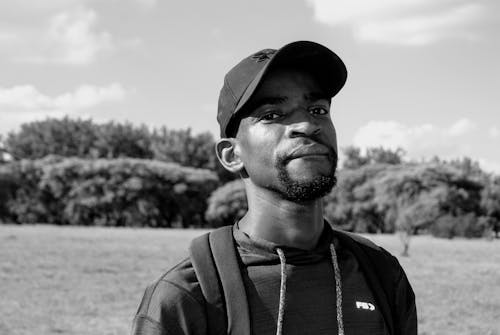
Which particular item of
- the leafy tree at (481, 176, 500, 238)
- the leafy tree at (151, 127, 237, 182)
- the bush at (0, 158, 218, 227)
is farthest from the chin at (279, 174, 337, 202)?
the leafy tree at (151, 127, 237, 182)

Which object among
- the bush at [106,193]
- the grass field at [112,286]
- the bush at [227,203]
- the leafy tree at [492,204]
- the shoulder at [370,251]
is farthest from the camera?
the bush at [106,193]

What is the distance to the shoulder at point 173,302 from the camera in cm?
191

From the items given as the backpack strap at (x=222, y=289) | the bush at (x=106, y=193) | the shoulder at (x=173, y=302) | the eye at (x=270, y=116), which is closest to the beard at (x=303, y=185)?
the eye at (x=270, y=116)

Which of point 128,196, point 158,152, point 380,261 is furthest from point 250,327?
point 158,152

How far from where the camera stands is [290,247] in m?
2.16

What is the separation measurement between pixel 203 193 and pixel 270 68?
47.9m

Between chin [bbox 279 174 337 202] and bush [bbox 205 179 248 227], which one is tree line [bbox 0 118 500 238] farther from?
chin [bbox 279 174 337 202]

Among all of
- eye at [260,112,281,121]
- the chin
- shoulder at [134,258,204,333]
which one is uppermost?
eye at [260,112,281,121]

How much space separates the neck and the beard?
43mm

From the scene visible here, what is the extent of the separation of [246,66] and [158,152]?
59.5 metres

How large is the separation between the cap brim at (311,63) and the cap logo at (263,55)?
0.13 feet

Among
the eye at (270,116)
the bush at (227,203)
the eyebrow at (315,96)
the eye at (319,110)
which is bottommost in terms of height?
the bush at (227,203)

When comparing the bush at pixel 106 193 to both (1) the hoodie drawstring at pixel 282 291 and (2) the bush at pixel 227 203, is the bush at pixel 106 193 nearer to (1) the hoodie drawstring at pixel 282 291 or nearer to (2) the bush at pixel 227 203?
(2) the bush at pixel 227 203

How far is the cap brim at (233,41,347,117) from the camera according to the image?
2072 mm
